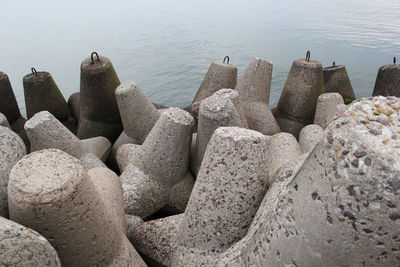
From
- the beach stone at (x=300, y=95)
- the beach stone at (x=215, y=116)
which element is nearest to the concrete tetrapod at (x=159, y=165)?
the beach stone at (x=215, y=116)

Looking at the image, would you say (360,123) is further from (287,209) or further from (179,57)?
(179,57)

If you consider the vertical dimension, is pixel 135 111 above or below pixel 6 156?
below

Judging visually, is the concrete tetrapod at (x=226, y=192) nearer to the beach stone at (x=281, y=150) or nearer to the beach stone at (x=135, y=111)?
the beach stone at (x=281, y=150)

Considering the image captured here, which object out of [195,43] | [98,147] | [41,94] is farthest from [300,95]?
[195,43]

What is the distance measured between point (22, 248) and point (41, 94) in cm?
221

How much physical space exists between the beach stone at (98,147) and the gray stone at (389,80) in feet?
6.93

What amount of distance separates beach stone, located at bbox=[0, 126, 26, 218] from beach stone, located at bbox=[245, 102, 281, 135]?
4.94ft

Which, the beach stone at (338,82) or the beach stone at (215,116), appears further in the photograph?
the beach stone at (338,82)

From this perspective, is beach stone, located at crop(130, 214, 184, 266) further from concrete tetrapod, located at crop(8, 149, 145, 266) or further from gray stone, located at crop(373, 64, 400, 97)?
gray stone, located at crop(373, 64, 400, 97)

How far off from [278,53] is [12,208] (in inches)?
209

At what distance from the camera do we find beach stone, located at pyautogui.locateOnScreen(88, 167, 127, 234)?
1499mm

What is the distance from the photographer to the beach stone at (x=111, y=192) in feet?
4.92

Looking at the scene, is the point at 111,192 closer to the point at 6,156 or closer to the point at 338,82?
the point at 6,156

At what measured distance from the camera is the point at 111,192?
161cm
